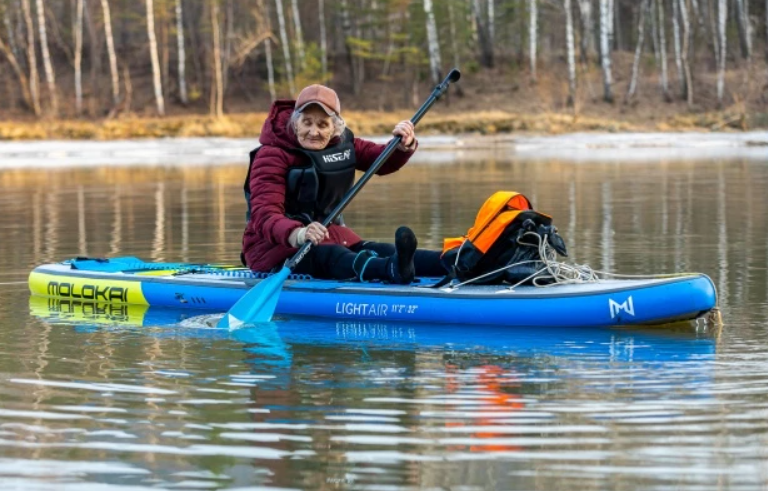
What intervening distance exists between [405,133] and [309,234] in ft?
3.36

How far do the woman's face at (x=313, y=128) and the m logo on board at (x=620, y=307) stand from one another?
2064mm

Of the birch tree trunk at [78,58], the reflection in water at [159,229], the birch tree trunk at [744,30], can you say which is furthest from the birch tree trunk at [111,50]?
the reflection in water at [159,229]

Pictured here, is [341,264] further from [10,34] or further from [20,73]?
[10,34]

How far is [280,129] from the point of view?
823cm

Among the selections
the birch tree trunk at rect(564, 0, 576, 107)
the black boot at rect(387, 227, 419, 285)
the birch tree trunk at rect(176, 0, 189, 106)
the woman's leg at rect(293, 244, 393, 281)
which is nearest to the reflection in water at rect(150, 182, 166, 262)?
the woman's leg at rect(293, 244, 393, 281)

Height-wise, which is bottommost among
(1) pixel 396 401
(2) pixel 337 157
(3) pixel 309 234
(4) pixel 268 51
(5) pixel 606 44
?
(1) pixel 396 401

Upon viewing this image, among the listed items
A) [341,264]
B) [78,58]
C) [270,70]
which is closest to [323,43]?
[270,70]

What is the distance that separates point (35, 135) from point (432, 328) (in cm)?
3013

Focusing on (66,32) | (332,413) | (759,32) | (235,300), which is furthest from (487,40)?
(332,413)

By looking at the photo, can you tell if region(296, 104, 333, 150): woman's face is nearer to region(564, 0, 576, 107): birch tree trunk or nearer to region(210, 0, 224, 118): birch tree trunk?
region(564, 0, 576, 107): birch tree trunk

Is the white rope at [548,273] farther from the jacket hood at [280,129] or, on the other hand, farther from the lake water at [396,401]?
the jacket hood at [280,129]

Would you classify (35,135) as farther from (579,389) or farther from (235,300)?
(579,389)

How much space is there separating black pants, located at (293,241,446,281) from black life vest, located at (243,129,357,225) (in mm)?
243

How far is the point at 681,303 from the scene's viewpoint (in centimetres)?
715
